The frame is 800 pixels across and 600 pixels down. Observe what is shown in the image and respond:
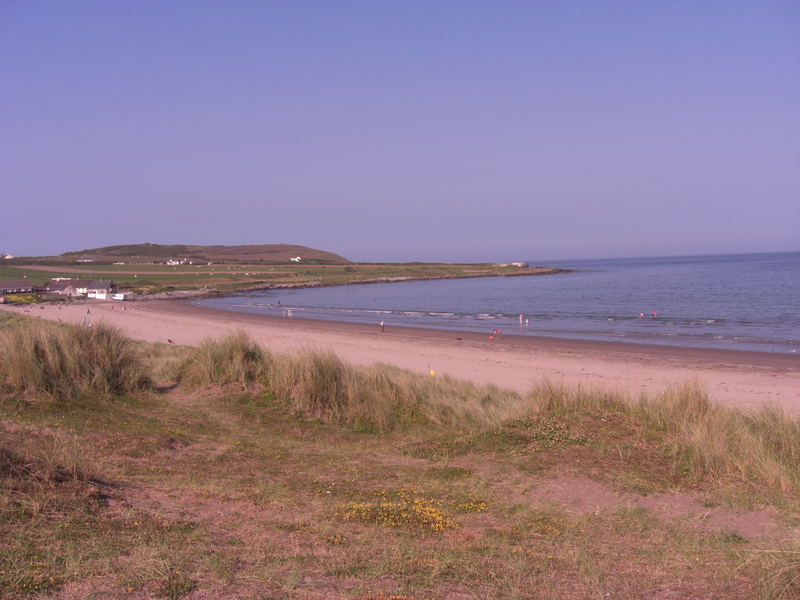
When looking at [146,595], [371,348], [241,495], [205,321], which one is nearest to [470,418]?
[241,495]

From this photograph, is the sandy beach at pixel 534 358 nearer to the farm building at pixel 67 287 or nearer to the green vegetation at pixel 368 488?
the green vegetation at pixel 368 488

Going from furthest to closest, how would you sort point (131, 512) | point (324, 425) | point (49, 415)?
point (324, 425)
point (49, 415)
point (131, 512)

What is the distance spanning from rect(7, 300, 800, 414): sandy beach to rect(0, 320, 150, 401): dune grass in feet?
4.43

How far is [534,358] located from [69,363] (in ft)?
53.5

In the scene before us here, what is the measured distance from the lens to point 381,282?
102 metres

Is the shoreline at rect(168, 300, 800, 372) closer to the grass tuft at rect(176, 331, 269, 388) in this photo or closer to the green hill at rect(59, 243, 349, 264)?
the grass tuft at rect(176, 331, 269, 388)

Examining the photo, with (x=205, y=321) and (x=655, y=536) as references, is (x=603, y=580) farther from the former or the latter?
(x=205, y=321)

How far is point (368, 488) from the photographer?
264 inches

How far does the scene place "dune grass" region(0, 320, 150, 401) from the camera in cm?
998

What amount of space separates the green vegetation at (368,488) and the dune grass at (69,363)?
0.04 metres

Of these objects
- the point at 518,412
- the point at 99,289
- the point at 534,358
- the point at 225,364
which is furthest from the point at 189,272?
the point at 518,412

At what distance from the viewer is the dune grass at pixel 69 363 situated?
9.98 m

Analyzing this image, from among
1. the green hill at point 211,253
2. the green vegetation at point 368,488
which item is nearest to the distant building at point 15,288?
the green vegetation at point 368,488

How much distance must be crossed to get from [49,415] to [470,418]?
6.27 metres
